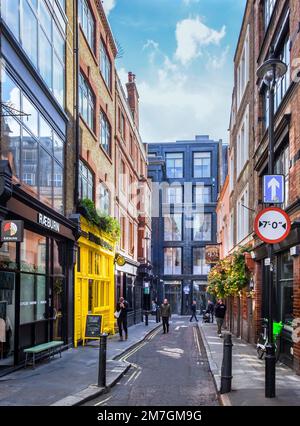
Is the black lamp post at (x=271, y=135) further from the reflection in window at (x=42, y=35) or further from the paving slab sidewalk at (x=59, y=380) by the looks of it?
the reflection in window at (x=42, y=35)

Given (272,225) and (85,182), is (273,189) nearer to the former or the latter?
(272,225)

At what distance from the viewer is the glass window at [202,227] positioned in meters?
58.1

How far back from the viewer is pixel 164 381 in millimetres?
11203

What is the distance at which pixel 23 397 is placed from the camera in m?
8.73

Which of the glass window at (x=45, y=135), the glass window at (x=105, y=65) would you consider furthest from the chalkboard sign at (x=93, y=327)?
the glass window at (x=105, y=65)

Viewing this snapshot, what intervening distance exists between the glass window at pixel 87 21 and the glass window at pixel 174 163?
3960 cm

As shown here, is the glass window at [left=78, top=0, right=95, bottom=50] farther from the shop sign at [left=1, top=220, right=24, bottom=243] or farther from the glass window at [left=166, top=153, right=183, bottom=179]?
the glass window at [left=166, top=153, right=183, bottom=179]

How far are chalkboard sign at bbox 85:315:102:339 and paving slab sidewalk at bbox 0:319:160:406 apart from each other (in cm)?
203

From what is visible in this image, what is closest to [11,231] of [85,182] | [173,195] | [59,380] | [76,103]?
[59,380]

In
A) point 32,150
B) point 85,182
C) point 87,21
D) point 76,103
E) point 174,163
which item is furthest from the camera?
Answer: point 174,163

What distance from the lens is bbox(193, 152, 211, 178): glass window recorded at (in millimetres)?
60500

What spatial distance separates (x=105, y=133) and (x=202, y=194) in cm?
3640

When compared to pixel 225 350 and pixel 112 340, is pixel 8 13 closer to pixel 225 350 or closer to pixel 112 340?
pixel 225 350

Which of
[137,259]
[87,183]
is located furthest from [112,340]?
[137,259]
